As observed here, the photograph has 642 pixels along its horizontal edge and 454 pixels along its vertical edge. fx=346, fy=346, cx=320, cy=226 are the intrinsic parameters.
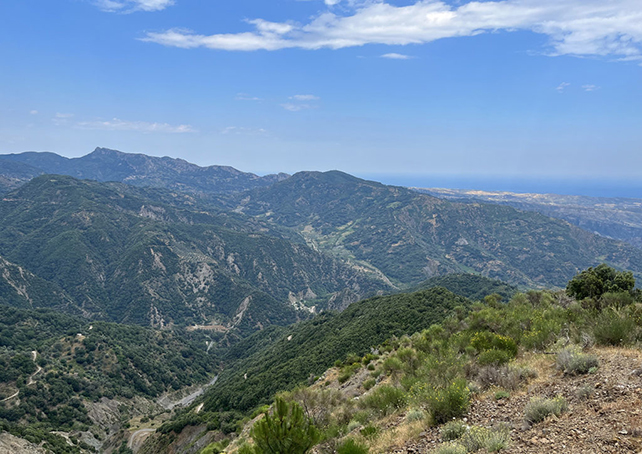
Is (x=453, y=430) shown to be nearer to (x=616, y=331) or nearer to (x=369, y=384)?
(x=616, y=331)

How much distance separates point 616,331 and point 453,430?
30.1 feet

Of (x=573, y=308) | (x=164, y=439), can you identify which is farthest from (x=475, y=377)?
(x=164, y=439)

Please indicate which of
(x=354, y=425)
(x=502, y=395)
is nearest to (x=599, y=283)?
(x=502, y=395)

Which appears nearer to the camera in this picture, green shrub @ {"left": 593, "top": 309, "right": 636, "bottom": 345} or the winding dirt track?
green shrub @ {"left": 593, "top": 309, "right": 636, "bottom": 345}

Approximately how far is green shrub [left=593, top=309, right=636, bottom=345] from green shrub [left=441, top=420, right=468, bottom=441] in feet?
27.4

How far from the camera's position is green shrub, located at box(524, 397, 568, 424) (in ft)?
34.6

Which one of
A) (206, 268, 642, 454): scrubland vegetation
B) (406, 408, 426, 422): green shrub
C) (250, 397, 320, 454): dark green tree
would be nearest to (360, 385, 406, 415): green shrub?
(206, 268, 642, 454): scrubland vegetation

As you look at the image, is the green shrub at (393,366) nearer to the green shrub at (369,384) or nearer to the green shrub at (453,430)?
the green shrub at (369,384)

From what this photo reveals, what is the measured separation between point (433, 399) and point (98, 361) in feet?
441

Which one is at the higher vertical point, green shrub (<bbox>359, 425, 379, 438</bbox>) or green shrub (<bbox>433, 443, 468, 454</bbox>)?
green shrub (<bbox>433, 443, 468, 454</bbox>)

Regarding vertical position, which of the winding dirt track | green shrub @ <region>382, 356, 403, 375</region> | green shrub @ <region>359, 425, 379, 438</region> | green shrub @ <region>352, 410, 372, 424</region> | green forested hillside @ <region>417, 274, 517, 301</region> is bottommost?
the winding dirt track

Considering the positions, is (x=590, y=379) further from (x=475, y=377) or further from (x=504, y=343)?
(x=504, y=343)

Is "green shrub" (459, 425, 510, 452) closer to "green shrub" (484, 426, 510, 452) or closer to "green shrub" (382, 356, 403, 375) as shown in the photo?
"green shrub" (484, 426, 510, 452)

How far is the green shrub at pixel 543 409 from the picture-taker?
34.6ft
